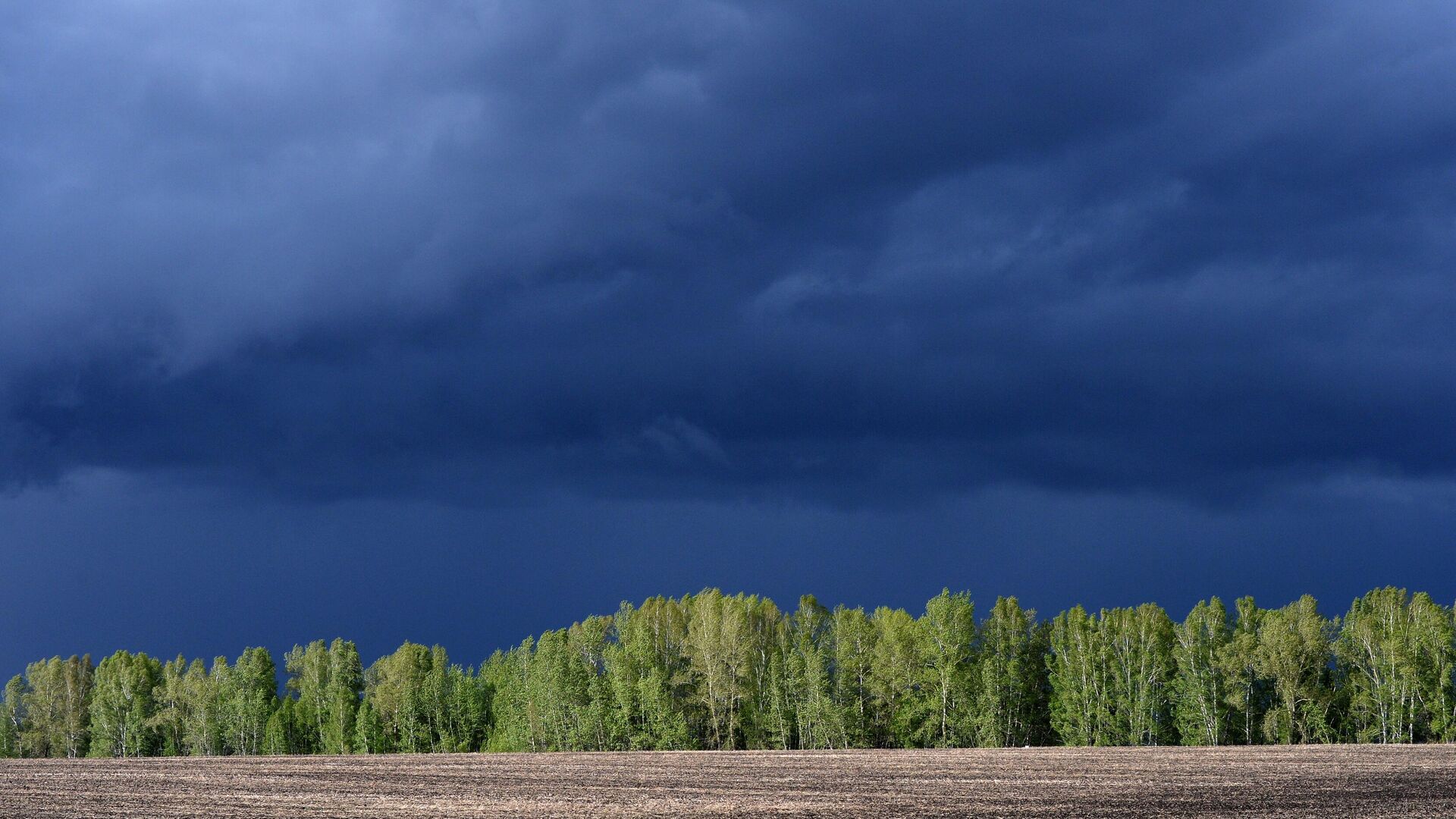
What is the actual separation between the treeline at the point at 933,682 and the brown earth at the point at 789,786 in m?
25.7

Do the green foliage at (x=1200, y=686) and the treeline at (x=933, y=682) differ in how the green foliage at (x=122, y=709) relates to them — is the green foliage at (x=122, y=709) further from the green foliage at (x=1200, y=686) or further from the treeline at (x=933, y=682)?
the green foliage at (x=1200, y=686)

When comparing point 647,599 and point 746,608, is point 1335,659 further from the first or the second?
point 647,599

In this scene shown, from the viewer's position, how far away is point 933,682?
11781cm

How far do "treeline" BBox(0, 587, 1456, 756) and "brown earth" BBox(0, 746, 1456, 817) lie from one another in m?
25.7

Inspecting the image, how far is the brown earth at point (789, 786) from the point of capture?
46.4m

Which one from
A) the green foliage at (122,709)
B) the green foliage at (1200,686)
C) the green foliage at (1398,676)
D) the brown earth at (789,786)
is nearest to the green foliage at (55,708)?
the green foliage at (122,709)

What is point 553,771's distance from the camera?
242 ft

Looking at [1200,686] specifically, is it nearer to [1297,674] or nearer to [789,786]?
[1297,674]

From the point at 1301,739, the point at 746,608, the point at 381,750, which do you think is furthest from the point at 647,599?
the point at 1301,739

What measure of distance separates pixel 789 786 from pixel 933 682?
6223 centimetres

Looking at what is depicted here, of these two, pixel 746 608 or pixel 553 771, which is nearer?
pixel 553 771

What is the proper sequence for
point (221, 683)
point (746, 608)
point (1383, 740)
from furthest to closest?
point (221, 683), point (746, 608), point (1383, 740)

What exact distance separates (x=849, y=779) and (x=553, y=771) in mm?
20545

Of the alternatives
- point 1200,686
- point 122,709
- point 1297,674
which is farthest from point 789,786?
point 122,709
